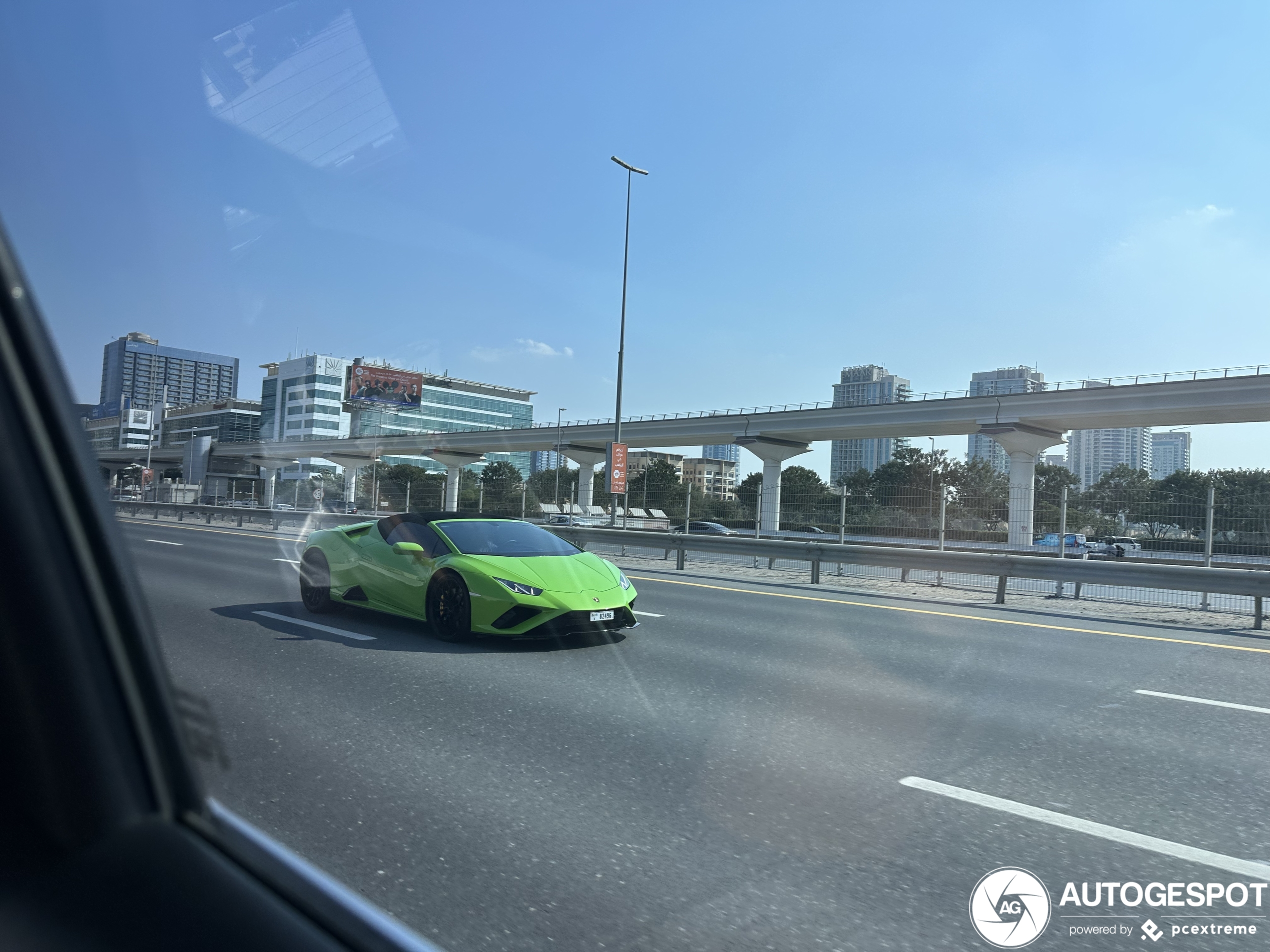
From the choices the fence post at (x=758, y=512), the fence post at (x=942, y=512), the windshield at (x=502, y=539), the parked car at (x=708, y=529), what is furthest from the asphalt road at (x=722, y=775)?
the parked car at (x=708, y=529)

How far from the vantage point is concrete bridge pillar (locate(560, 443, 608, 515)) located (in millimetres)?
65188

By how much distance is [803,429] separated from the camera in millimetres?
52500

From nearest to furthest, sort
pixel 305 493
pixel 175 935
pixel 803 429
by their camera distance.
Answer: pixel 175 935 → pixel 305 493 → pixel 803 429

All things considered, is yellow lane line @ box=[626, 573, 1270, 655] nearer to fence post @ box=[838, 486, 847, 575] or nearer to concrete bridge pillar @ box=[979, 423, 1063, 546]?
fence post @ box=[838, 486, 847, 575]

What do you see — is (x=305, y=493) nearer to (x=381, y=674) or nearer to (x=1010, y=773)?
(x=381, y=674)

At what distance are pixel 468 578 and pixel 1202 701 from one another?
5979mm

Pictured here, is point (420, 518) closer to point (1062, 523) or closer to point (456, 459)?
point (1062, 523)

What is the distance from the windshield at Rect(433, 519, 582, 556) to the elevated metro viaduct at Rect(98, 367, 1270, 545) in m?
A: 8.40

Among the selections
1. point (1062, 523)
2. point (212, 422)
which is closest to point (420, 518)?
point (212, 422)

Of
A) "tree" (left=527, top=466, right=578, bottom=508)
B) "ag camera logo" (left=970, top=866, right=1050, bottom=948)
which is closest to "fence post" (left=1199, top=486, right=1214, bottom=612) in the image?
"ag camera logo" (left=970, top=866, right=1050, bottom=948)

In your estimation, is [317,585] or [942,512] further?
[942,512]

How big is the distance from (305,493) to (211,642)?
18030mm

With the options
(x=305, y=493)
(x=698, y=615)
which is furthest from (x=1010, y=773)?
(x=305, y=493)

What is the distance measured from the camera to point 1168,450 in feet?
248
